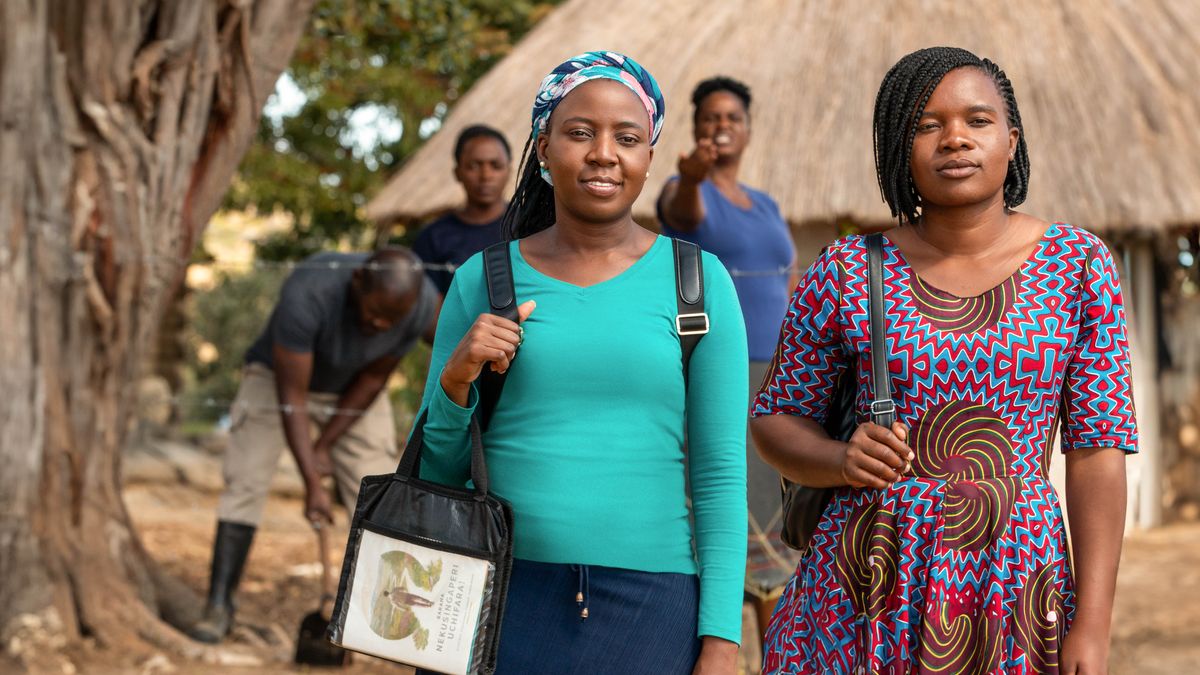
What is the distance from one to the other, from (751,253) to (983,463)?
3.12 metres

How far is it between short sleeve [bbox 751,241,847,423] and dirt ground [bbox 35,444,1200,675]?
3.18 meters

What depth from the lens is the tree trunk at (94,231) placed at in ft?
18.0

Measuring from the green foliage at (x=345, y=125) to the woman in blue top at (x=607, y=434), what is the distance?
8.71 m

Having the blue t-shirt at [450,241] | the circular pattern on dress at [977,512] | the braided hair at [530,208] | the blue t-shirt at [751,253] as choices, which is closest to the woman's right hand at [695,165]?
the blue t-shirt at [751,253]

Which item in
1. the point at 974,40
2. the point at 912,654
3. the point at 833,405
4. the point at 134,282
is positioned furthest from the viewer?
the point at 974,40

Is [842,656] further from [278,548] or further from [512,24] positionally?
[512,24]

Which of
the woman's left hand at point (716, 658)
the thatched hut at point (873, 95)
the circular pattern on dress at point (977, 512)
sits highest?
the thatched hut at point (873, 95)

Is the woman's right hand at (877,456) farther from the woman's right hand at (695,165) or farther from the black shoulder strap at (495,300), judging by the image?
the woman's right hand at (695,165)

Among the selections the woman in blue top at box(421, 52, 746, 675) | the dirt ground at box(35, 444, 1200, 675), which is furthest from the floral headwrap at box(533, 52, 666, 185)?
the dirt ground at box(35, 444, 1200, 675)

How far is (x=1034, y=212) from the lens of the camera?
941 cm

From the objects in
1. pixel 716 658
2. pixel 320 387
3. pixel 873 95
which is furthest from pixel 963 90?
pixel 873 95

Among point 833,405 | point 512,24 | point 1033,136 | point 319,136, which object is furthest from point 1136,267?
point 833,405

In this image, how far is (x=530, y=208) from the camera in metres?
2.57

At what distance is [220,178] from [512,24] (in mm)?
7534
